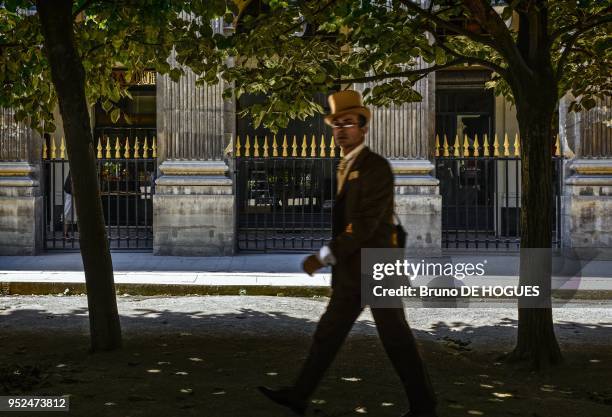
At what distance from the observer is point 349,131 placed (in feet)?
17.4

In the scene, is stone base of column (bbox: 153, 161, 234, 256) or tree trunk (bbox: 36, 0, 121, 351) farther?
stone base of column (bbox: 153, 161, 234, 256)

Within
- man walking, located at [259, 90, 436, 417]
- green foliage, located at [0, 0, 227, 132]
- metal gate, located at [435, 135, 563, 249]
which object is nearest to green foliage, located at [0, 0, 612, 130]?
green foliage, located at [0, 0, 227, 132]

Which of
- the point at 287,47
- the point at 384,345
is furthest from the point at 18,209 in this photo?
the point at 384,345

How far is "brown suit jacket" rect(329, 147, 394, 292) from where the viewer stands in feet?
16.8

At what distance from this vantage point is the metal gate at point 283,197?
16.2 m

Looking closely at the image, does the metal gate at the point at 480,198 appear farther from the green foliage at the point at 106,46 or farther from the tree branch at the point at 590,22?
the green foliage at the point at 106,46

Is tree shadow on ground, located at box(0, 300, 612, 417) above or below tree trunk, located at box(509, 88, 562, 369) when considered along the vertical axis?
→ below

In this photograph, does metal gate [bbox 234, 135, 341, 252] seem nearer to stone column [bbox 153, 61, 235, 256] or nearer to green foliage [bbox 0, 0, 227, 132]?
stone column [bbox 153, 61, 235, 256]

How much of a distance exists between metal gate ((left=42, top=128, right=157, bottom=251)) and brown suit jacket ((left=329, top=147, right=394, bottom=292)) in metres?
10.3

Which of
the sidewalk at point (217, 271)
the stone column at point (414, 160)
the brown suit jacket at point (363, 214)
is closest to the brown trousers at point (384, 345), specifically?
the brown suit jacket at point (363, 214)

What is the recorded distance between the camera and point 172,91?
16141mm

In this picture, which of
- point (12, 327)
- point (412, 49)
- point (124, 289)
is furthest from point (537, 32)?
point (124, 289)

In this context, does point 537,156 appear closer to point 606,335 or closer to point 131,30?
point 606,335

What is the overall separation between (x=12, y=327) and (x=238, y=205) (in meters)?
7.65
